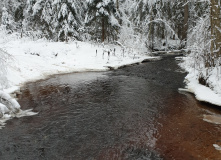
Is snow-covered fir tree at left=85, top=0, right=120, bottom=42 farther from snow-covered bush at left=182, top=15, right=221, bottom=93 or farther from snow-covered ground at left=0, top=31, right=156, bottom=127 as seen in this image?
snow-covered bush at left=182, top=15, right=221, bottom=93

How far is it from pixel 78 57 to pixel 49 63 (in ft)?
8.53

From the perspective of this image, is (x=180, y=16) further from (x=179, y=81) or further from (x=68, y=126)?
(x=68, y=126)

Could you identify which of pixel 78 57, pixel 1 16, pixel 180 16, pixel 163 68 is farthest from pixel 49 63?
pixel 180 16

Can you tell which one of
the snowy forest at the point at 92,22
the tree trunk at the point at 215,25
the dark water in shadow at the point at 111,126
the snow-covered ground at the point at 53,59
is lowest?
the dark water in shadow at the point at 111,126

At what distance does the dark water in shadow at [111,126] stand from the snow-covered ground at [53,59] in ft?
9.28

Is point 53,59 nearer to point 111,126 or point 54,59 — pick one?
point 54,59

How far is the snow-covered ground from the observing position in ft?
43.4

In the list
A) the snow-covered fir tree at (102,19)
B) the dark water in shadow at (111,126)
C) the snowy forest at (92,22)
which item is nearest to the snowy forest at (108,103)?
the dark water in shadow at (111,126)

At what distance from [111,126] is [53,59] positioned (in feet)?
39.1

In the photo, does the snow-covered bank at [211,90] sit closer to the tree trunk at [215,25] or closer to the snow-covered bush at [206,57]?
the snow-covered bush at [206,57]

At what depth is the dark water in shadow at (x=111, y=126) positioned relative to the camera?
A: 503 centimetres

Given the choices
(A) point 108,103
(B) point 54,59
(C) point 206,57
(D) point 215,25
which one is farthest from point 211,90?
(B) point 54,59

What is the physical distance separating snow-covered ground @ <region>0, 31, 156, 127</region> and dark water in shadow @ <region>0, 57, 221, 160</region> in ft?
9.28

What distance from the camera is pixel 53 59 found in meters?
17.0
